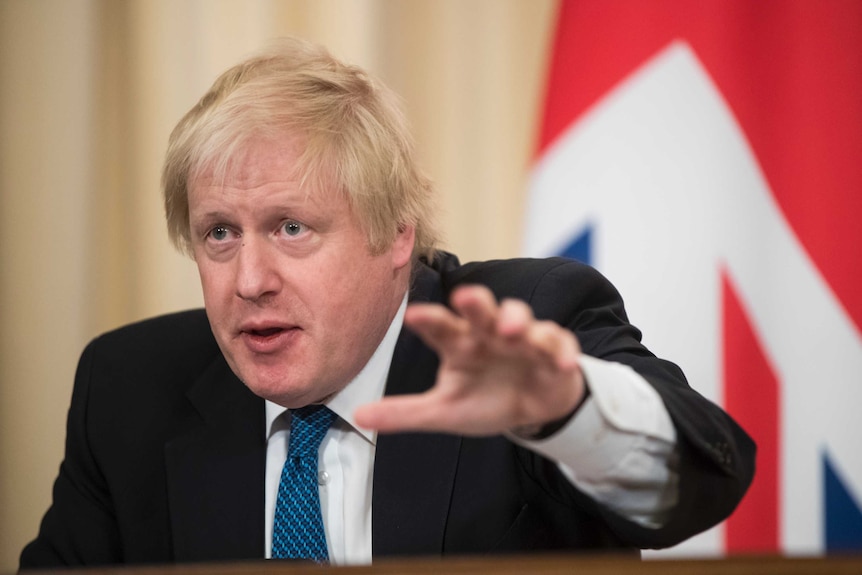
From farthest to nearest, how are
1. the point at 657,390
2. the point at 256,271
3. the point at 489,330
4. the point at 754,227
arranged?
1. the point at 754,227
2. the point at 256,271
3. the point at 657,390
4. the point at 489,330

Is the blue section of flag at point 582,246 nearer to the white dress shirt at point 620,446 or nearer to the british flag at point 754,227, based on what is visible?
the british flag at point 754,227

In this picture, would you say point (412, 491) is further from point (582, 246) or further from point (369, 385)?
point (582, 246)

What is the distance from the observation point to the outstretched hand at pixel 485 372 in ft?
2.46

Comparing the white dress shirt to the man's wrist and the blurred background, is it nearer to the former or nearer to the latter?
the man's wrist

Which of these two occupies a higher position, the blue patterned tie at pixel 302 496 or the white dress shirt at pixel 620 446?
the white dress shirt at pixel 620 446

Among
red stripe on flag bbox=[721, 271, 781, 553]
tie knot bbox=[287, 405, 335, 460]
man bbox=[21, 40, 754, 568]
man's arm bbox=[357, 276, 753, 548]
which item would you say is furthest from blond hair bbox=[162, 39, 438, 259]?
red stripe on flag bbox=[721, 271, 781, 553]

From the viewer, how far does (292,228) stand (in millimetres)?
1345

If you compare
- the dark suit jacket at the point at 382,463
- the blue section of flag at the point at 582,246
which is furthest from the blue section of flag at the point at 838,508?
the dark suit jacket at the point at 382,463

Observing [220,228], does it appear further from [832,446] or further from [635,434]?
[832,446]

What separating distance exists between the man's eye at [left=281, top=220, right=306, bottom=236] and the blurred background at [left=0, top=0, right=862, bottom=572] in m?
0.70

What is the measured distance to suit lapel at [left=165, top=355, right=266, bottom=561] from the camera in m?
1.43

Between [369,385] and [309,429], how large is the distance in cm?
10

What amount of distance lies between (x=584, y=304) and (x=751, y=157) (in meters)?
0.71

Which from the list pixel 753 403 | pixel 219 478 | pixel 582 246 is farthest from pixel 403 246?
pixel 753 403
